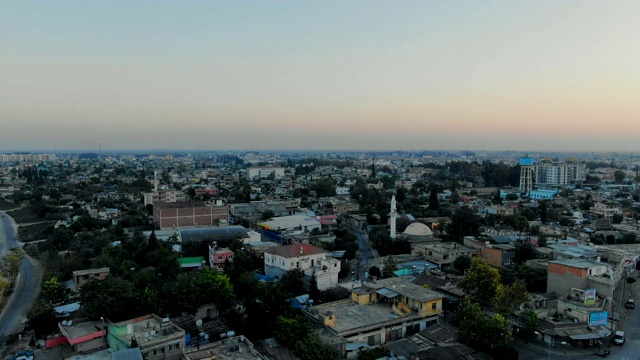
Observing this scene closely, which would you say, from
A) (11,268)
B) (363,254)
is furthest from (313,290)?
(11,268)

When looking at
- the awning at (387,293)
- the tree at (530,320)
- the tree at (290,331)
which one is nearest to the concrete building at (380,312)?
the awning at (387,293)

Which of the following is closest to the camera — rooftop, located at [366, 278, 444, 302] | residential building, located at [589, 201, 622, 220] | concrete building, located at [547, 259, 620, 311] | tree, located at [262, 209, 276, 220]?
rooftop, located at [366, 278, 444, 302]

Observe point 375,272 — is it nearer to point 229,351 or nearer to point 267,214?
point 229,351

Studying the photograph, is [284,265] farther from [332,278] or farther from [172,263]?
[172,263]

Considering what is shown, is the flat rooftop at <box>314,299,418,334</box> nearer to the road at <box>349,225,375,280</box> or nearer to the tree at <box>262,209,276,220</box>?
the road at <box>349,225,375,280</box>

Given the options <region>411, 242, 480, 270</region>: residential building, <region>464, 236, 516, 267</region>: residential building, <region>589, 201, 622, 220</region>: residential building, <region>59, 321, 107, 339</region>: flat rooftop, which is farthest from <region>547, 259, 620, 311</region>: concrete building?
<region>589, 201, 622, 220</region>: residential building

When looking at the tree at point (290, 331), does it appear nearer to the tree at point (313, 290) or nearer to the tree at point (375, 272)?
the tree at point (313, 290)
